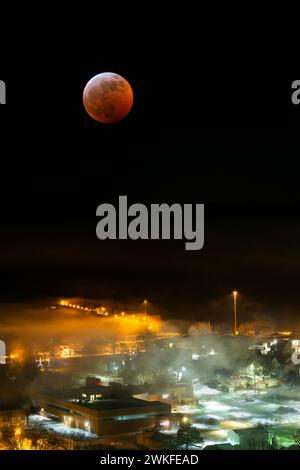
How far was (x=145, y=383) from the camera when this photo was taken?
53.9 feet

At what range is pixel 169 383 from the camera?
16.0 metres

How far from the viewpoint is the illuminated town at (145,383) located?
10.6 m

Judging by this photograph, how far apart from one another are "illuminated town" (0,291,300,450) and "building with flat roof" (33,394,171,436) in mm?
20

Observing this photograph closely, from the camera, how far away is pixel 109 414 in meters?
10.9

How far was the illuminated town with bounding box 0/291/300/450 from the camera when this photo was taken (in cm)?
1058

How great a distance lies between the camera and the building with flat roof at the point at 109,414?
1084 centimetres

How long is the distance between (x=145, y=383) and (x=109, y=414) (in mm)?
5563

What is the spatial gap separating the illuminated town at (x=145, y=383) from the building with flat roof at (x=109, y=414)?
2 centimetres

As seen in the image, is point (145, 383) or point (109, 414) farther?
point (145, 383)

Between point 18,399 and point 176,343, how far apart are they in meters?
9.44

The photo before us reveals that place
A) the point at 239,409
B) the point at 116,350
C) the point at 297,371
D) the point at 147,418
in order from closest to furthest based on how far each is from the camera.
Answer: the point at 147,418 < the point at 239,409 < the point at 297,371 < the point at 116,350

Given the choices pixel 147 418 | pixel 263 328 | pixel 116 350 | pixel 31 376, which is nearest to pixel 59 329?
pixel 116 350

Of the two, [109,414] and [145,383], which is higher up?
[145,383]

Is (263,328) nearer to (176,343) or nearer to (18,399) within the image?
(176,343)
